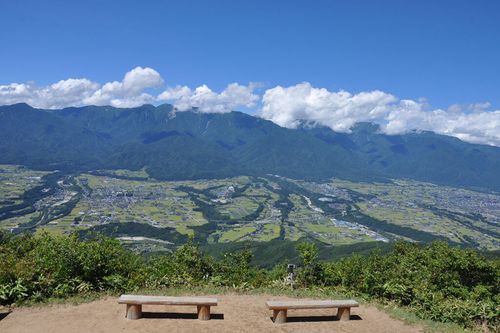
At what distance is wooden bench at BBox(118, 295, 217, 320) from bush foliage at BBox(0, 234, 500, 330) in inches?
134

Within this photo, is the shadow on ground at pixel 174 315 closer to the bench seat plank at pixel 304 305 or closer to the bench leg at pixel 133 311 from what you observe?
the bench leg at pixel 133 311

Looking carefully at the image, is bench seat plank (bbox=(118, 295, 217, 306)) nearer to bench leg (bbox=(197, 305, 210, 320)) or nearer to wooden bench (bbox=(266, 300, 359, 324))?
bench leg (bbox=(197, 305, 210, 320))

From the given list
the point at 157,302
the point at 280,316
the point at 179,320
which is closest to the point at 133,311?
the point at 157,302

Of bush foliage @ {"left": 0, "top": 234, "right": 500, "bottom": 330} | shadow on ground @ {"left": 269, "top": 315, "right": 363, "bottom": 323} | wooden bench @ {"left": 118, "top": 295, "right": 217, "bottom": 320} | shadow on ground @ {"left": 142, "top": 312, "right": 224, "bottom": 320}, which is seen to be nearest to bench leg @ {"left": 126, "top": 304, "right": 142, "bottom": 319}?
wooden bench @ {"left": 118, "top": 295, "right": 217, "bottom": 320}

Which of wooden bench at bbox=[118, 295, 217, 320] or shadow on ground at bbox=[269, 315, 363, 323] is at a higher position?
wooden bench at bbox=[118, 295, 217, 320]

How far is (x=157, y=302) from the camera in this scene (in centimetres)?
1237

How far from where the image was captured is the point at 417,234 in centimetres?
16025

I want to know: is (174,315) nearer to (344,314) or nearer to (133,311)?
(133,311)

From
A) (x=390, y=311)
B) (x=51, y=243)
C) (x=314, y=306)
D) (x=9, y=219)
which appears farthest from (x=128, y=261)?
(x=9, y=219)

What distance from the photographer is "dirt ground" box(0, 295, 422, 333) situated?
461 inches

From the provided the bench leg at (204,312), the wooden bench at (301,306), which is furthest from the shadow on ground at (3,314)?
the wooden bench at (301,306)

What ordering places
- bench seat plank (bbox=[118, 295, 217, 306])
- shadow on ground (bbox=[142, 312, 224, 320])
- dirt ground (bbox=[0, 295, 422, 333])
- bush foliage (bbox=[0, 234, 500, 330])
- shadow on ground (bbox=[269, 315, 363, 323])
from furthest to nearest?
1. bush foliage (bbox=[0, 234, 500, 330])
2. shadow on ground (bbox=[269, 315, 363, 323])
3. shadow on ground (bbox=[142, 312, 224, 320])
4. bench seat plank (bbox=[118, 295, 217, 306])
5. dirt ground (bbox=[0, 295, 422, 333])

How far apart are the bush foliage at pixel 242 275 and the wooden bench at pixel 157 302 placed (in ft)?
11.2

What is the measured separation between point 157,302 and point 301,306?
486 cm
